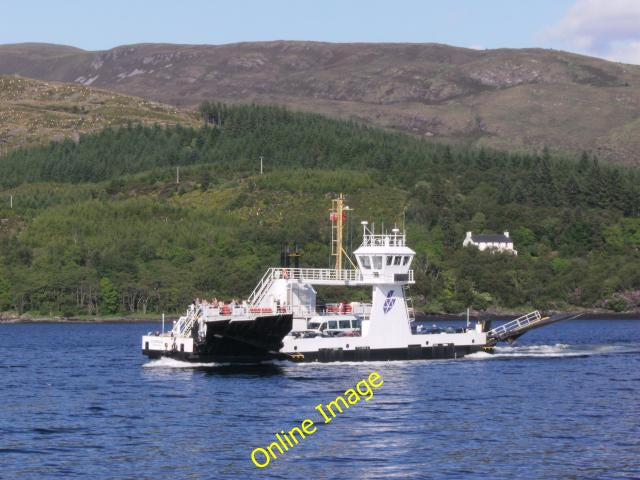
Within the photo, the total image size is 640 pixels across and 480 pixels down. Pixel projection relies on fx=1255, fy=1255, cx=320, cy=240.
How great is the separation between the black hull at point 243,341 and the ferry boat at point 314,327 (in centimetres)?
6

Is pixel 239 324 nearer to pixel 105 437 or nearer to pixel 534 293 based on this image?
pixel 105 437

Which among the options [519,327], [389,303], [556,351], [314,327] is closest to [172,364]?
[314,327]

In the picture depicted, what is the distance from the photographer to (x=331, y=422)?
56.2m

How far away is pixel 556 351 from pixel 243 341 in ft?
91.7

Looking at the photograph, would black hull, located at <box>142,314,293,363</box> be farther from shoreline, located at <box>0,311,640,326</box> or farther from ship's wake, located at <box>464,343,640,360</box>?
shoreline, located at <box>0,311,640,326</box>

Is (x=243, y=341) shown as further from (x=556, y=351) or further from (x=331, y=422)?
(x=556, y=351)

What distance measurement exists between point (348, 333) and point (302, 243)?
115027 mm

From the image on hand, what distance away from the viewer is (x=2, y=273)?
184 meters

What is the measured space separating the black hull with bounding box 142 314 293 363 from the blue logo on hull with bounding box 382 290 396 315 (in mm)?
6359

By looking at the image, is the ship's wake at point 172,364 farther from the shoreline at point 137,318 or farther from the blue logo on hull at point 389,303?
the shoreline at point 137,318

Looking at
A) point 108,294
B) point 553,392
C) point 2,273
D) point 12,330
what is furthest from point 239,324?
point 2,273

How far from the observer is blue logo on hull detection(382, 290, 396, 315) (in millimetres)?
79062

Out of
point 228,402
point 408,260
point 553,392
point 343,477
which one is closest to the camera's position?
point 343,477

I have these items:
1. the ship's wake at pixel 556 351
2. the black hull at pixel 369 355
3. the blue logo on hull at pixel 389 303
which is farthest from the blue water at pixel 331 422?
the blue logo on hull at pixel 389 303
